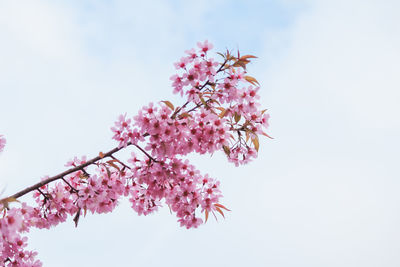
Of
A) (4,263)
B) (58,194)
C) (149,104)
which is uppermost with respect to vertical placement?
(149,104)

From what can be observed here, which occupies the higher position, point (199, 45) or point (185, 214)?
point (199, 45)

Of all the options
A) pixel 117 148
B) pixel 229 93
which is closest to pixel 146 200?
pixel 117 148

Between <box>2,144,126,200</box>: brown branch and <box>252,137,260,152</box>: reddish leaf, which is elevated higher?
<box>252,137,260,152</box>: reddish leaf

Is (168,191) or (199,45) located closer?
(199,45)

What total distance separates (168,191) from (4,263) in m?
2.36

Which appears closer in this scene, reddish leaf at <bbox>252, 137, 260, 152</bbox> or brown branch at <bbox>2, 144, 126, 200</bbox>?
brown branch at <bbox>2, 144, 126, 200</bbox>

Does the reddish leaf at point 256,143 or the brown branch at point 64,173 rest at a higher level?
the reddish leaf at point 256,143

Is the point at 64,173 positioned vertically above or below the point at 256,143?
below

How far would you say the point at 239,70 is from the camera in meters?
5.12

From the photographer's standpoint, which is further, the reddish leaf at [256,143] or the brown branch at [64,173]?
the reddish leaf at [256,143]

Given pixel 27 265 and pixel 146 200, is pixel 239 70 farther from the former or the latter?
pixel 27 265

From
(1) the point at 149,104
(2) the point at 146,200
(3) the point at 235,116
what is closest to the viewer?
(1) the point at 149,104

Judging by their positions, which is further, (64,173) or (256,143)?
(256,143)

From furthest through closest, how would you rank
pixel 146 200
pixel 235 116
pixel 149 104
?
pixel 146 200 < pixel 235 116 < pixel 149 104
